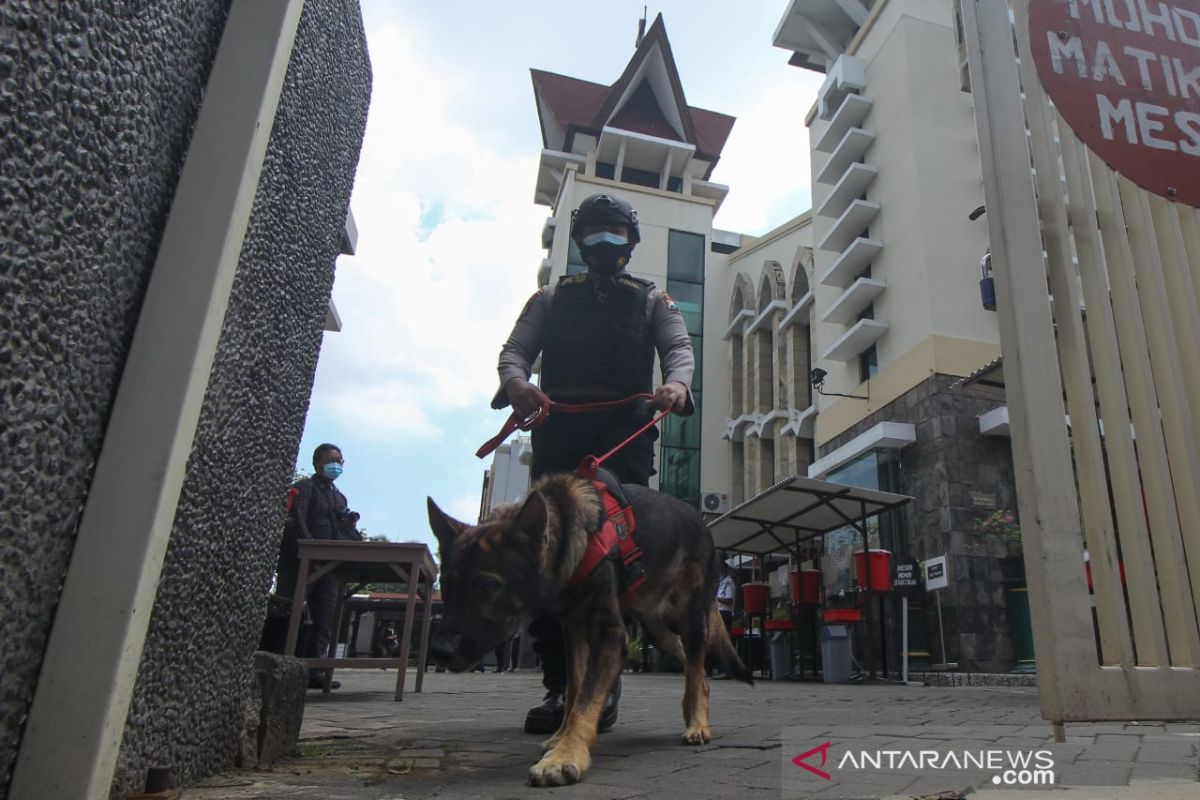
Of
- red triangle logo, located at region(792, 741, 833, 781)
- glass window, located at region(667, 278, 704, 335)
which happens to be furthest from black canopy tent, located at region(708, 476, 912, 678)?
glass window, located at region(667, 278, 704, 335)

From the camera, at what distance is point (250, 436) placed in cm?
230

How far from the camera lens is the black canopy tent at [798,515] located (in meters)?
11.3

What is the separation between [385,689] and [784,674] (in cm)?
684

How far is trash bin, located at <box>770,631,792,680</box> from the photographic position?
11.8 m

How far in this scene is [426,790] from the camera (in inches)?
82.5

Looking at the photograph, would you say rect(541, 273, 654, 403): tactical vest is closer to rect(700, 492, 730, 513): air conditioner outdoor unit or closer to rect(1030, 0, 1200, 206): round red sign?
rect(1030, 0, 1200, 206): round red sign

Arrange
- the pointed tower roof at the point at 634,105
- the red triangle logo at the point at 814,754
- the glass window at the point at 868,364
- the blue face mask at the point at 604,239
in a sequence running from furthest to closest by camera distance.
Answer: the pointed tower roof at the point at 634,105, the glass window at the point at 868,364, the blue face mask at the point at 604,239, the red triangle logo at the point at 814,754

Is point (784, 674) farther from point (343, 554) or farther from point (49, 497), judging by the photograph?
point (49, 497)

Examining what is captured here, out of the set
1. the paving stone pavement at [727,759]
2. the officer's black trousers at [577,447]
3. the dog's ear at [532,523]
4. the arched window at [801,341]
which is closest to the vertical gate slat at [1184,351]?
the paving stone pavement at [727,759]

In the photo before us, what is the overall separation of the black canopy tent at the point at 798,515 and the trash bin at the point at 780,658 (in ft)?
4.06

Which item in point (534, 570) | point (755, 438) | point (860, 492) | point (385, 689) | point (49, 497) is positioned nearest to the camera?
point (49, 497)

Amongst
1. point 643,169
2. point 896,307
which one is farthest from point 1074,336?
point 643,169

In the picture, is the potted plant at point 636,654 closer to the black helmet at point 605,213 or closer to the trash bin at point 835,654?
the trash bin at point 835,654

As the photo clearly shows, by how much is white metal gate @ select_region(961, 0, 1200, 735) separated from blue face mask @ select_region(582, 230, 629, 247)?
1.85m
